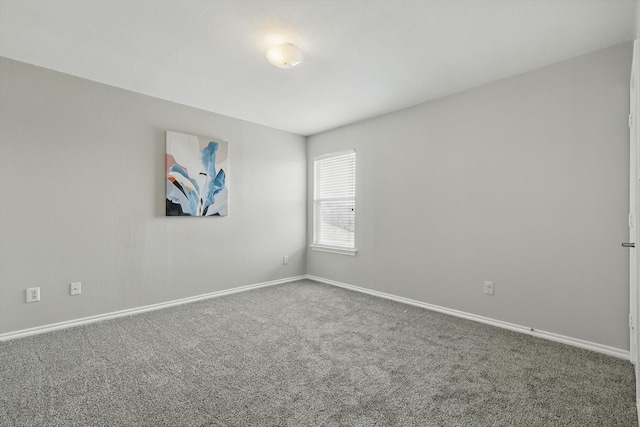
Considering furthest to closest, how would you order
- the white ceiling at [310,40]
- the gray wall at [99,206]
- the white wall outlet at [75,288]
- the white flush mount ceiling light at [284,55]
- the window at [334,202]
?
the window at [334,202]
the white wall outlet at [75,288]
the gray wall at [99,206]
the white flush mount ceiling light at [284,55]
the white ceiling at [310,40]

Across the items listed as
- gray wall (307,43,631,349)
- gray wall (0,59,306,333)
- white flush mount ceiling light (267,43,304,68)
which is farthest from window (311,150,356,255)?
white flush mount ceiling light (267,43,304,68)

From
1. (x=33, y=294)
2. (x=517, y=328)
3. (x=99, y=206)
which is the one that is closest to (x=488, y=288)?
(x=517, y=328)

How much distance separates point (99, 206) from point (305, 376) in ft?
8.44

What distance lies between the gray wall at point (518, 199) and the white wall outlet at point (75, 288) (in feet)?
10.4

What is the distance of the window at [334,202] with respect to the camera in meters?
4.32

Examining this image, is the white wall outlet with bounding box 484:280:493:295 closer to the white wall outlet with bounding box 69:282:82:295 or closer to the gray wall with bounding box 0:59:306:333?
the gray wall with bounding box 0:59:306:333

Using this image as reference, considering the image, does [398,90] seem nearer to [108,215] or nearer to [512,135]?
[512,135]

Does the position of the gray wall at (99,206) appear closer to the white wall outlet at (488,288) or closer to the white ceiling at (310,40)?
the white ceiling at (310,40)

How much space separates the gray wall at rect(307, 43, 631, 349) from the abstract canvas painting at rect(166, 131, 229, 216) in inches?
77.3

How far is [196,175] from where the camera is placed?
365 centimetres

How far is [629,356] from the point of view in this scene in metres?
2.18

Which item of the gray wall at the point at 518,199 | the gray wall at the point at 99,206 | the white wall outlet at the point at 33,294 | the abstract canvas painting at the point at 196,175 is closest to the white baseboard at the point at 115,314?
the gray wall at the point at 99,206

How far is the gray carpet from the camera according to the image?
5.18 ft

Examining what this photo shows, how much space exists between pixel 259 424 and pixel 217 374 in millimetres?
596
